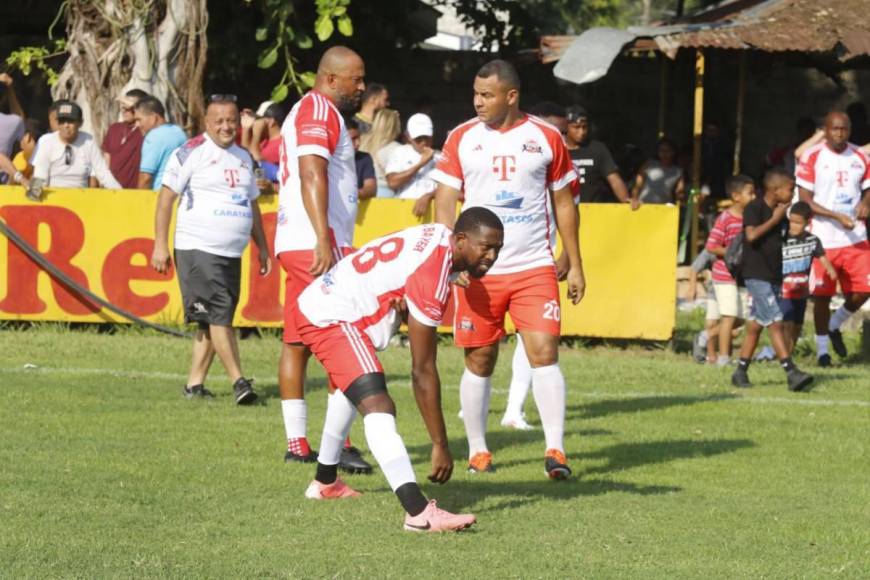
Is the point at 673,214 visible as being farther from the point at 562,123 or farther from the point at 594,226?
the point at 562,123

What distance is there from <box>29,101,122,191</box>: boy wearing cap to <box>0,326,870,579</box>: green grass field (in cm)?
290

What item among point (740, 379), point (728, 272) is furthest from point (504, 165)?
point (728, 272)

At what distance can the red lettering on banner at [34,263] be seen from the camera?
15.3m

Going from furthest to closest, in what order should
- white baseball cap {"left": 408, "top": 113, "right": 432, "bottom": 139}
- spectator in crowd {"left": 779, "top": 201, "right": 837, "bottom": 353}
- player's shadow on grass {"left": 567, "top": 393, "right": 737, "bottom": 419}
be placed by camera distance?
white baseball cap {"left": 408, "top": 113, "right": 432, "bottom": 139}, spectator in crowd {"left": 779, "top": 201, "right": 837, "bottom": 353}, player's shadow on grass {"left": 567, "top": 393, "right": 737, "bottom": 419}

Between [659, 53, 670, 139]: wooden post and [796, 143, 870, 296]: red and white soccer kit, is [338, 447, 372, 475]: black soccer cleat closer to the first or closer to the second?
[796, 143, 870, 296]: red and white soccer kit

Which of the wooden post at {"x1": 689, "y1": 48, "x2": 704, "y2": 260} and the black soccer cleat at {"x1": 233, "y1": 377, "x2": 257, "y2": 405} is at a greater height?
the wooden post at {"x1": 689, "y1": 48, "x2": 704, "y2": 260}

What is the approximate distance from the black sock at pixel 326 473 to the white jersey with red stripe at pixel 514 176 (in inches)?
64.6

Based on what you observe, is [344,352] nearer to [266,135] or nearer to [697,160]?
[266,135]

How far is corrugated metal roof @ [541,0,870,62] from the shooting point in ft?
64.0

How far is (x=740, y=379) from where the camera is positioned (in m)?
13.2

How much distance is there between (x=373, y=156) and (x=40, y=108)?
10547mm

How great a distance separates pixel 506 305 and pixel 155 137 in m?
6.24

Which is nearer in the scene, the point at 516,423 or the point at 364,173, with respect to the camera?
the point at 516,423

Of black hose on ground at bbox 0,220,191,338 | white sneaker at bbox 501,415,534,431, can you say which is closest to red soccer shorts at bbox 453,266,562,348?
white sneaker at bbox 501,415,534,431
